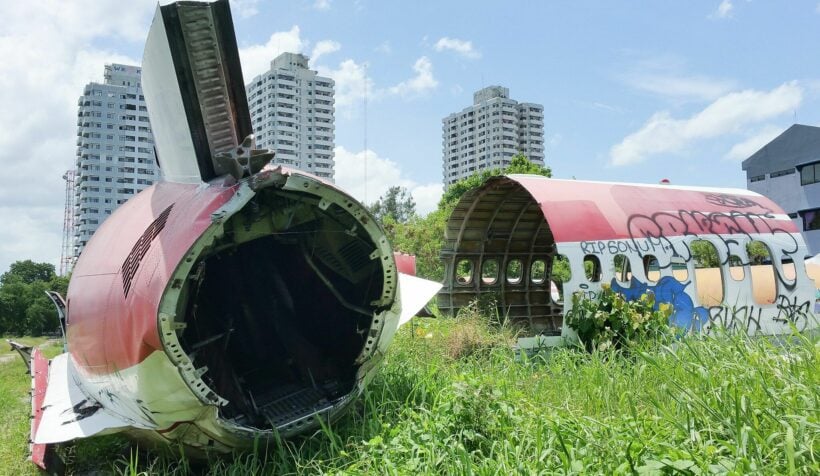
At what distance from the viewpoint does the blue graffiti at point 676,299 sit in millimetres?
9180

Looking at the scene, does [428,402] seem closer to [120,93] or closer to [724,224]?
[724,224]

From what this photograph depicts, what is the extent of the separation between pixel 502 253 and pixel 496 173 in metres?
23.5

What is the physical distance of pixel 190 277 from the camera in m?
4.63

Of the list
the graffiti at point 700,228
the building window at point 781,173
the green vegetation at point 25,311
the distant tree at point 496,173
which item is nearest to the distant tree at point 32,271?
the green vegetation at point 25,311

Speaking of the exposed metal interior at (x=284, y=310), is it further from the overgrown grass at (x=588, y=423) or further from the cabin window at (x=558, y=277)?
the cabin window at (x=558, y=277)

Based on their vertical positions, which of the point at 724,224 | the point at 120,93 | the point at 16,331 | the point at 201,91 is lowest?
the point at 16,331

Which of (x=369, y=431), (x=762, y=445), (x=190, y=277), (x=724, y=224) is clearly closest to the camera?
(x=762, y=445)

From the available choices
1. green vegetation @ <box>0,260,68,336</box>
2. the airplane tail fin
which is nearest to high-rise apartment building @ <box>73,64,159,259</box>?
green vegetation @ <box>0,260,68,336</box>

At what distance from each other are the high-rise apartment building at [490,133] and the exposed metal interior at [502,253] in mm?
67781

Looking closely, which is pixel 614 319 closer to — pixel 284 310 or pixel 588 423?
pixel 588 423

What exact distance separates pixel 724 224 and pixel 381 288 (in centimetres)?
763

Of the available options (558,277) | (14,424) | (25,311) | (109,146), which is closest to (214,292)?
(14,424)

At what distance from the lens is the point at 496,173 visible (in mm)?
36438

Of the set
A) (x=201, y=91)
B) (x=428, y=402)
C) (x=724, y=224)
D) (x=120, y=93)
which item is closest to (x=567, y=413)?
(x=428, y=402)
